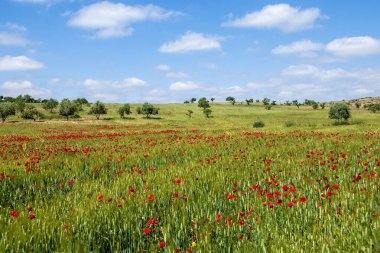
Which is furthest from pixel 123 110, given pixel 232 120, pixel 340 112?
pixel 340 112

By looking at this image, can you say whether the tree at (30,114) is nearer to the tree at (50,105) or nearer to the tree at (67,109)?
the tree at (67,109)

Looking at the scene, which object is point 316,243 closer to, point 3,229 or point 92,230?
point 92,230

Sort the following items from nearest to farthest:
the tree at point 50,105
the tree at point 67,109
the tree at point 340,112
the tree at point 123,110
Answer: the tree at point 340,112 → the tree at point 67,109 → the tree at point 123,110 → the tree at point 50,105

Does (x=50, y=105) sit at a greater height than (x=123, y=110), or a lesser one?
greater

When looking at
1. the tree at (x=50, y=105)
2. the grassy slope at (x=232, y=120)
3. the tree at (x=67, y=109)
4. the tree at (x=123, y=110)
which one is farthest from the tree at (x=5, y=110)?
the tree at (x=123, y=110)

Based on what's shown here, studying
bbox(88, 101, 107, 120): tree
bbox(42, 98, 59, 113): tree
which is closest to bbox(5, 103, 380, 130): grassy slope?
bbox(88, 101, 107, 120): tree

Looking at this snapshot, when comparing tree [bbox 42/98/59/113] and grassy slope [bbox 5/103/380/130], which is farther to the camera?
tree [bbox 42/98/59/113]

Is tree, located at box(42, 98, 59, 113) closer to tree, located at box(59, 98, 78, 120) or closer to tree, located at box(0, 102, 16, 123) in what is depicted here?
tree, located at box(59, 98, 78, 120)

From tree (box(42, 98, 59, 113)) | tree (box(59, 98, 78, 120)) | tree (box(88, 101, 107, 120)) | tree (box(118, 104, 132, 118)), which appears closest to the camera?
tree (box(59, 98, 78, 120))

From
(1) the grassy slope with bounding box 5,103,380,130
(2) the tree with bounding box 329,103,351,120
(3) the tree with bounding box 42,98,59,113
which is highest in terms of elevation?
(3) the tree with bounding box 42,98,59,113

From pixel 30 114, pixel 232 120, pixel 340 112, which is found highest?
pixel 30 114

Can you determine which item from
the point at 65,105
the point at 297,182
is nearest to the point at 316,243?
the point at 297,182

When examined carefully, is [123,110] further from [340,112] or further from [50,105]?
[340,112]

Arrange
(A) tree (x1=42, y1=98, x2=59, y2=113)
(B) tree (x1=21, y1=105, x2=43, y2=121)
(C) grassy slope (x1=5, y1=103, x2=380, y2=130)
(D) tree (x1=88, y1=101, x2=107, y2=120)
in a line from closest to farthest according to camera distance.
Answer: (C) grassy slope (x1=5, y1=103, x2=380, y2=130) → (B) tree (x1=21, y1=105, x2=43, y2=121) → (D) tree (x1=88, y1=101, x2=107, y2=120) → (A) tree (x1=42, y1=98, x2=59, y2=113)
